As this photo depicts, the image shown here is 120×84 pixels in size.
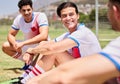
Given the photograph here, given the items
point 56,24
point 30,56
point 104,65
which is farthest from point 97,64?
point 56,24

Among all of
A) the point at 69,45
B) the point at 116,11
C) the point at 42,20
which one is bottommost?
the point at 42,20

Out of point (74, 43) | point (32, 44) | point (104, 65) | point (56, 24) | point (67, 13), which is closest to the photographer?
point (104, 65)

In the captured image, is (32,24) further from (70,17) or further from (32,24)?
(70,17)

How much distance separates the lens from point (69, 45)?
344 centimetres

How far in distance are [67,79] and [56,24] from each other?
38.6m

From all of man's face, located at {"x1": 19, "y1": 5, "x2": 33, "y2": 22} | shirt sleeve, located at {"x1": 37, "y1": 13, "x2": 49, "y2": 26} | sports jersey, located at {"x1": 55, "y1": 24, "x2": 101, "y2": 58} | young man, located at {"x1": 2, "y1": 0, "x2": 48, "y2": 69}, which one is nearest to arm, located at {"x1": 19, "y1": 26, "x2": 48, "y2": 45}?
young man, located at {"x1": 2, "y1": 0, "x2": 48, "y2": 69}

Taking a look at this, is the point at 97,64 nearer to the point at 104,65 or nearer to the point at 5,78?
the point at 104,65

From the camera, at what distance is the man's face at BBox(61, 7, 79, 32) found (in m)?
4.23

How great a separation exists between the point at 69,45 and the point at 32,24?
312 cm

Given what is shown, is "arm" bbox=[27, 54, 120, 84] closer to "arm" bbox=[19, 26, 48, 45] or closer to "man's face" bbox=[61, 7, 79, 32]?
"man's face" bbox=[61, 7, 79, 32]

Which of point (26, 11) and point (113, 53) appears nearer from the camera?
point (113, 53)

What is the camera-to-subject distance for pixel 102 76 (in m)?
1.36

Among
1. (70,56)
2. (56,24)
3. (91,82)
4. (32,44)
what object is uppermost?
(91,82)

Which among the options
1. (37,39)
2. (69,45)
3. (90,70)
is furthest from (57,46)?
(37,39)
